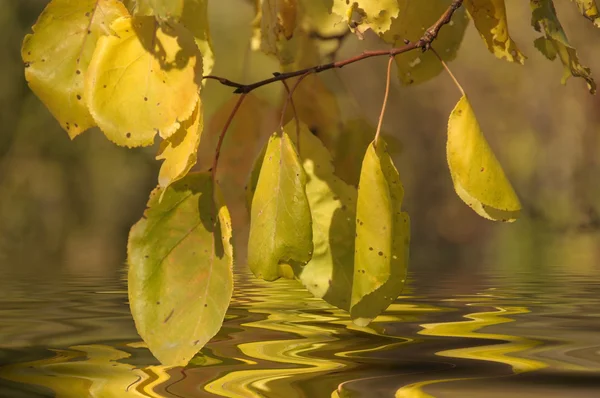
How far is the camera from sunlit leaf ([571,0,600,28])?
17.3 inches

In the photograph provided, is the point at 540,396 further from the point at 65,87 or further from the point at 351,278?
the point at 65,87

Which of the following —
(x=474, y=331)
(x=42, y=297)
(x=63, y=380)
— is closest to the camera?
(x=63, y=380)

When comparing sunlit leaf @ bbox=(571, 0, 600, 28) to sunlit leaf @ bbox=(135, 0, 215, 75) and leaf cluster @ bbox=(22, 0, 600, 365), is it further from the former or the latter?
sunlit leaf @ bbox=(135, 0, 215, 75)

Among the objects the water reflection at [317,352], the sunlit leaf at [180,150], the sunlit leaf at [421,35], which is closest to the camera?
the sunlit leaf at [180,150]

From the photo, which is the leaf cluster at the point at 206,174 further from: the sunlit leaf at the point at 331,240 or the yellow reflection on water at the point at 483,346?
the yellow reflection on water at the point at 483,346

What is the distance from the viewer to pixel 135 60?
40 centimetres

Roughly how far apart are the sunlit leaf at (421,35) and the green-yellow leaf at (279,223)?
121 millimetres

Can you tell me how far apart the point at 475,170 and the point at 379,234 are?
0.18 ft

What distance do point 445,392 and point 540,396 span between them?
0.06 meters

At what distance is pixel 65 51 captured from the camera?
424 mm

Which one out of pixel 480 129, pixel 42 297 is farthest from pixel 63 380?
pixel 42 297

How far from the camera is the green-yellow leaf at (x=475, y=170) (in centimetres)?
41

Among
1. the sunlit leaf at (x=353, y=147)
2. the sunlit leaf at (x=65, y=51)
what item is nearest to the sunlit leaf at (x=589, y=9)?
the sunlit leaf at (x=353, y=147)

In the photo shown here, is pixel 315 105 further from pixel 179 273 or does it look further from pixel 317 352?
pixel 317 352
